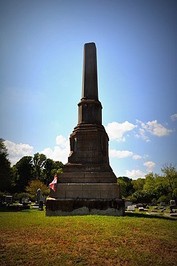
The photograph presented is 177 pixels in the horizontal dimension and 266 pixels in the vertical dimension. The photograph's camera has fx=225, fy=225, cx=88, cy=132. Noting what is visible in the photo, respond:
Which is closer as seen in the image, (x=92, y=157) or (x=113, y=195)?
(x=113, y=195)

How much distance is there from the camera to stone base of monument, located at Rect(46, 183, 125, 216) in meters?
15.0

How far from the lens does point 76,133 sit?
1895 cm

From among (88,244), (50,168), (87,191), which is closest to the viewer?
(88,244)

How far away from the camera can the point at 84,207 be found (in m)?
15.2

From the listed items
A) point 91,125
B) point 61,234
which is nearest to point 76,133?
point 91,125

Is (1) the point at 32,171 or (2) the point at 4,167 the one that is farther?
(1) the point at 32,171

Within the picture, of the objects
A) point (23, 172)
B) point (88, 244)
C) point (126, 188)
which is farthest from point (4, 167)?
point (126, 188)

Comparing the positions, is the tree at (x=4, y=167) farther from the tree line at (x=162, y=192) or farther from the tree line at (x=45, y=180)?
the tree line at (x=162, y=192)

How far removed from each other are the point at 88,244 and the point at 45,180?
60.7 m

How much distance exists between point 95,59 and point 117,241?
56.7 feet

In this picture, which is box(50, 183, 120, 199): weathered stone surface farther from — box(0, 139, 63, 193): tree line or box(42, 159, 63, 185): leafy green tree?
box(42, 159, 63, 185): leafy green tree

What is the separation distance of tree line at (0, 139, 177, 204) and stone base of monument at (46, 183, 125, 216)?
22.3 m

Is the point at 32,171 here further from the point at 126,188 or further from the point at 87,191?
the point at 87,191

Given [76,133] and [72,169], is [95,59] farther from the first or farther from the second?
[72,169]
